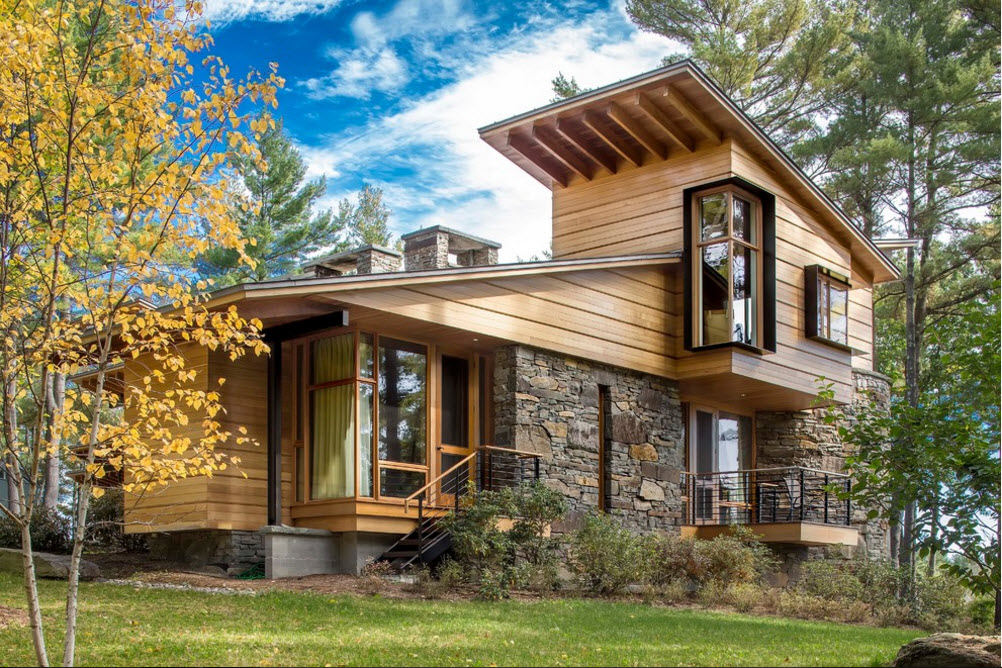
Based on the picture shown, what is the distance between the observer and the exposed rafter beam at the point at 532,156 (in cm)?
1742

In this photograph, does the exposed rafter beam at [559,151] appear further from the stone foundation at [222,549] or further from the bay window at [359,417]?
the stone foundation at [222,549]

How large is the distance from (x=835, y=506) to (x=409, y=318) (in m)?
9.40

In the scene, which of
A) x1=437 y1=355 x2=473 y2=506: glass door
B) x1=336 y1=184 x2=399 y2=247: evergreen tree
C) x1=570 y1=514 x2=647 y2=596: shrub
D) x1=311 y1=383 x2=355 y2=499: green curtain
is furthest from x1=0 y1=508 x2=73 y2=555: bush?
x1=336 y1=184 x2=399 y2=247: evergreen tree

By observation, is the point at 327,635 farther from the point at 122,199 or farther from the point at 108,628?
the point at 122,199

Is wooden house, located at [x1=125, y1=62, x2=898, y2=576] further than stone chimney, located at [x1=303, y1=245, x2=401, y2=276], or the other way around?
stone chimney, located at [x1=303, y1=245, x2=401, y2=276]

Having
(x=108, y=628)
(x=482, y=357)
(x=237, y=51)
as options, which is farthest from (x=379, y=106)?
(x=108, y=628)

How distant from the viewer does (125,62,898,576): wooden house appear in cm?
1296

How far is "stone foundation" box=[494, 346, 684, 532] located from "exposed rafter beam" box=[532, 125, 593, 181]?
13.2ft

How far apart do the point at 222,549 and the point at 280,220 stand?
17.4 metres

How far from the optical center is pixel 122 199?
7219mm

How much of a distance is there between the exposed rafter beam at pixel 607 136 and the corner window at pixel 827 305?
3.42 meters

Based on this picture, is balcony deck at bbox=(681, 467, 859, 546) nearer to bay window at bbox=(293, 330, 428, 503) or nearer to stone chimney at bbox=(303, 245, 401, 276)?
bay window at bbox=(293, 330, 428, 503)

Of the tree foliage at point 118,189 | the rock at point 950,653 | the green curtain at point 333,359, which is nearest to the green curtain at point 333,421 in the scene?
the green curtain at point 333,359

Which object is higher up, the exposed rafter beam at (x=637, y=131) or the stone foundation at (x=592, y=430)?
the exposed rafter beam at (x=637, y=131)
